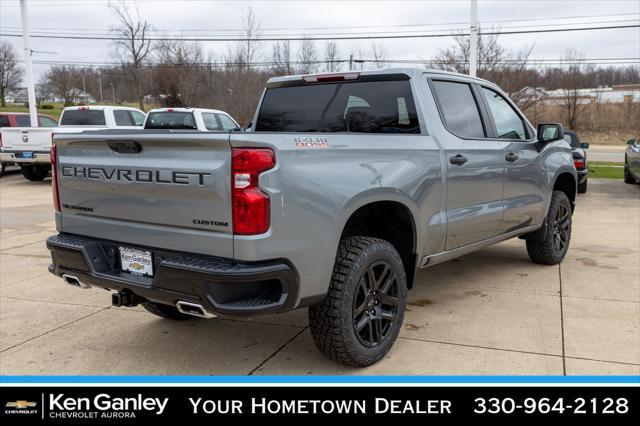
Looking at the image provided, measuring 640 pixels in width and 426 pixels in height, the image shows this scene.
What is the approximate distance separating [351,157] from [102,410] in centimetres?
201

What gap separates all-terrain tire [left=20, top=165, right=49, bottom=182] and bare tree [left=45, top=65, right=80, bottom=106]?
2152 inches

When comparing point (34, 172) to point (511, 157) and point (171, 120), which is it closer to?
point (171, 120)

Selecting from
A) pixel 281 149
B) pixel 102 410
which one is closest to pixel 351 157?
pixel 281 149

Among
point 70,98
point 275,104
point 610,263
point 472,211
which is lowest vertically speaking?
point 610,263

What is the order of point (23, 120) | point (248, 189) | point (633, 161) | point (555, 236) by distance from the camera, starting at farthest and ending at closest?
point (23, 120) → point (633, 161) → point (555, 236) → point (248, 189)

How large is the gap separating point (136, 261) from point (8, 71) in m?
80.3

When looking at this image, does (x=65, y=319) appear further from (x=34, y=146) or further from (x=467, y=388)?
(x=34, y=146)

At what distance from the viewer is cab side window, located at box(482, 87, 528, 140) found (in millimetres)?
5391

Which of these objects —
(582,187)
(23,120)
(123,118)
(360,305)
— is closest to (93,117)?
(123,118)

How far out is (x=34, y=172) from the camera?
16.6m

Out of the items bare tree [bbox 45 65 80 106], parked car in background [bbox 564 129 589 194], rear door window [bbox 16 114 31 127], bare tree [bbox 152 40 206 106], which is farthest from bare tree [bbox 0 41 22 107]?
parked car in background [bbox 564 129 589 194]

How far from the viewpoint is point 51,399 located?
129 inches

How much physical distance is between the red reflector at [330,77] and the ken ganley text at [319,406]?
8.45ft

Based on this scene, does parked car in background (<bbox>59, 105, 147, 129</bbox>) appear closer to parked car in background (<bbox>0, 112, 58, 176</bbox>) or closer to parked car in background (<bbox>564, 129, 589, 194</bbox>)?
parked car in background (<bbox>0, 112, 58, 176</bbox>)
